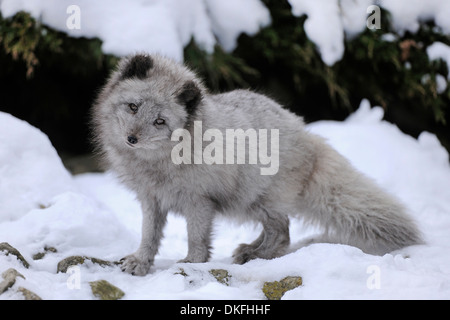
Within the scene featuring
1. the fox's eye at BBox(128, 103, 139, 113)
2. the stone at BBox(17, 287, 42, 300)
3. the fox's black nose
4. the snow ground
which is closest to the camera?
the stone at BBox(17, 287, 42, 300)

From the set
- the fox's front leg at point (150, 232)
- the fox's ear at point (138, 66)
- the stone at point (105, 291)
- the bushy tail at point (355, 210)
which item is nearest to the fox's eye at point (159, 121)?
the fox's ear at point (138, 66)

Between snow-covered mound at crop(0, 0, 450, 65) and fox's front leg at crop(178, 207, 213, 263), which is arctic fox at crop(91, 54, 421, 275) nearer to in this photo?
fox's front leg at crop(178, 207, 213, 263)

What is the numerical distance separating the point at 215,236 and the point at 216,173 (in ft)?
3.66

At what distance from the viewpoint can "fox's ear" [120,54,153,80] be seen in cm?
382

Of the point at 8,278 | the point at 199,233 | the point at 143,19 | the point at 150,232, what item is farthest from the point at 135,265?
the point at 143,19

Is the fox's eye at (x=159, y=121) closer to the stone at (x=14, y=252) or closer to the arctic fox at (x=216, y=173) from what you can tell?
the arctic fox at (x=216, y=173)

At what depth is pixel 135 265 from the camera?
3.80 meters

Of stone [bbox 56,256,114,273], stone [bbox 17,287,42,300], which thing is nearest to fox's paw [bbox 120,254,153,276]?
stone [bbox 56,256,114,273]

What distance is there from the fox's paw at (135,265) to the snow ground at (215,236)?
0.28ft

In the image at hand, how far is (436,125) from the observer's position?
723 centimetres

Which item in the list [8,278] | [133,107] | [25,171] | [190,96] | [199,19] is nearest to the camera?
[8,278]

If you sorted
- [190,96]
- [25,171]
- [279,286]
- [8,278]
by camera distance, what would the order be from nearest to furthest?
[8,278] → [279,286] → [190,96] → [25,171]

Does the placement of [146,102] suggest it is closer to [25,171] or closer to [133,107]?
[133,107]

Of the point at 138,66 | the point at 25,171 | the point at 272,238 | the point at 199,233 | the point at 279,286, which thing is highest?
the point at 138,66
